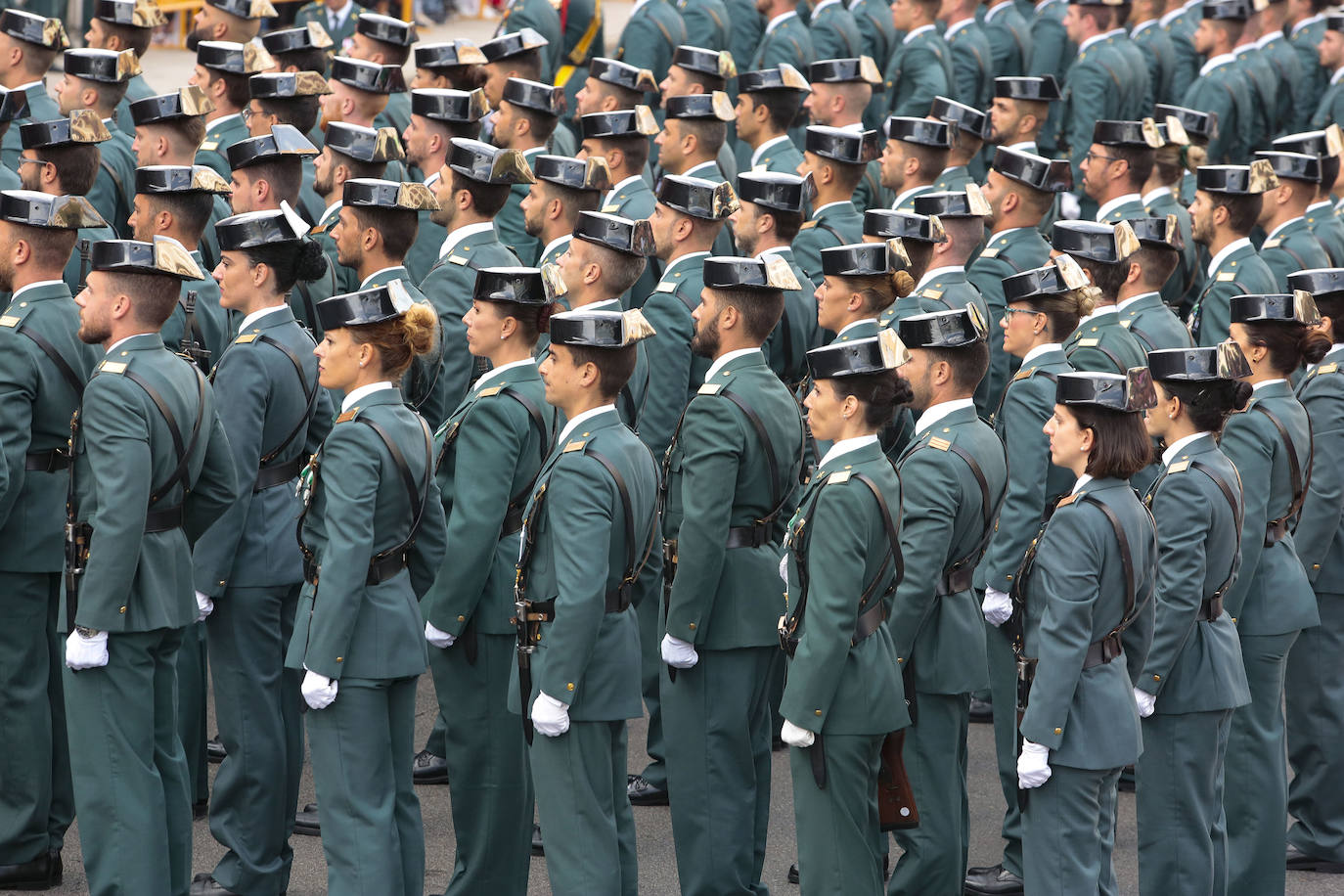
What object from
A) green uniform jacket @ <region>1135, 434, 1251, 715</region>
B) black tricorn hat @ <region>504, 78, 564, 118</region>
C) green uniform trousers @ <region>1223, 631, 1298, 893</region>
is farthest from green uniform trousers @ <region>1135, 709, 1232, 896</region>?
black tricorn hat @ <region>504, 78, 564, 118</region>

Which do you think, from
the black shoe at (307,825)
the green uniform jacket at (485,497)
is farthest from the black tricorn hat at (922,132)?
the black shoe at (307,825)

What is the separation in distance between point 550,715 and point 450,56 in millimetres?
4978

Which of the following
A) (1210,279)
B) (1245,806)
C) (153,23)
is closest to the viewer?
(1245,806)

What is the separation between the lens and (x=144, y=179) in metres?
6.19

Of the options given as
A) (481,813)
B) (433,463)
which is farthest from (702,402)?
(481,813)

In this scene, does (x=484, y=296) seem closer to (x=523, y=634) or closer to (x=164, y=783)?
(x=523, y=634)

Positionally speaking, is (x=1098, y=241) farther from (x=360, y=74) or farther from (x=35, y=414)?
(x=35, y=414)

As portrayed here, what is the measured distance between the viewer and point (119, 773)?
16.5 ft

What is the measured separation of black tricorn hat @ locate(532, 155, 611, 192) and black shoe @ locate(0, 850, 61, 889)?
3068 mm

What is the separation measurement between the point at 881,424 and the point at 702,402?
0.62 meters

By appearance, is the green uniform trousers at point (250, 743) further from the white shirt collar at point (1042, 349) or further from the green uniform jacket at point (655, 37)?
the green uniform jacket at point (655, 37)

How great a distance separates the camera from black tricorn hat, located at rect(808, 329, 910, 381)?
4.90 m

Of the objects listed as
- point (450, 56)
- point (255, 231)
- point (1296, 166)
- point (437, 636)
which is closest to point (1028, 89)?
point (1296, 166)

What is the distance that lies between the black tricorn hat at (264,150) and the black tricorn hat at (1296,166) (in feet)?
14.9
